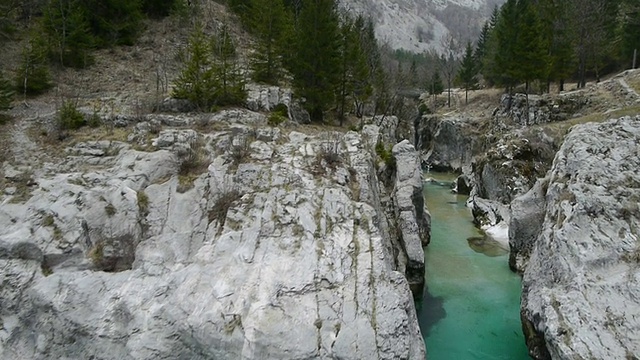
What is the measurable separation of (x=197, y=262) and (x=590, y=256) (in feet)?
42.3

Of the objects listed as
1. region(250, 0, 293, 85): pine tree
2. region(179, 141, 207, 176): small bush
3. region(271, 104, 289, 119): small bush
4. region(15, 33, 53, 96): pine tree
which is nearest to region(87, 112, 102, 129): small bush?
region(179, 141, 207, 176): small bush

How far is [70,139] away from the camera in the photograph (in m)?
18.2

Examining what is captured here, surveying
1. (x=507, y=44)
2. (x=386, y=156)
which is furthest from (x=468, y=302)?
(x=507, y=44)

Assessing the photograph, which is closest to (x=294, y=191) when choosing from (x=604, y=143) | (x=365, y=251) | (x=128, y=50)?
(x=365, y=251)

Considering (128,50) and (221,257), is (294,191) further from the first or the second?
(128,50)

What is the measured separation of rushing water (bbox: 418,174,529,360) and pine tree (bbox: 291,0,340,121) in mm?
12351

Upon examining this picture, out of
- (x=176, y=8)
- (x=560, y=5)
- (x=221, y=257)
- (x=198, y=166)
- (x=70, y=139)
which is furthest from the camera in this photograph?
(x=560, y=5)

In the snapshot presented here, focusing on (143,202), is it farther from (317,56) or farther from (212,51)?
(212,51)

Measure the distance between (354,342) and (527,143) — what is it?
25648 millimetres

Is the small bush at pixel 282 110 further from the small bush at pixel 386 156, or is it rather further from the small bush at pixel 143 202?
the small bush at pixel 143 202

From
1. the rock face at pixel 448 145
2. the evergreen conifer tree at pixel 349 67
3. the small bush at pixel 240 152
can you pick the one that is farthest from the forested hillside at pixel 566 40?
the small bush at pixel 240 152

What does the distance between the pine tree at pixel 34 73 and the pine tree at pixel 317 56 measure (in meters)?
15.4

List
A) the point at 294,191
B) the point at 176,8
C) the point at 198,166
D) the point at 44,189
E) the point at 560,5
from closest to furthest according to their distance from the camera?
1. the point at 44,189
2. the point at 294,191
3. the point at 198,166
4. the point at 176,8
5. the point at 560,5

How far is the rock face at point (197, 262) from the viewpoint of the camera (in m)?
11.1
